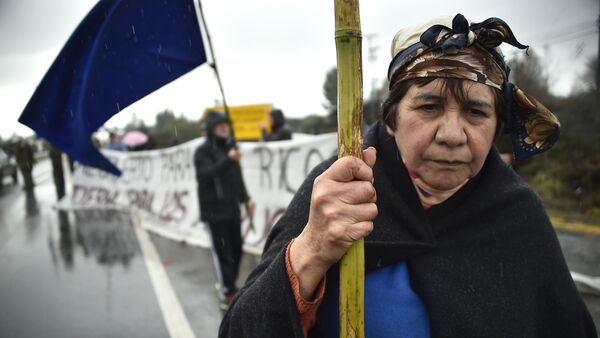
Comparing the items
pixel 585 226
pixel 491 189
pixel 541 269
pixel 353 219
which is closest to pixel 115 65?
pixel 353 219

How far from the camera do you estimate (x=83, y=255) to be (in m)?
7.42

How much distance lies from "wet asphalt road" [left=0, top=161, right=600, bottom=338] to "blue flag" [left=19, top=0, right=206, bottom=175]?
118 inches

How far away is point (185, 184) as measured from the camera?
31.9 ft

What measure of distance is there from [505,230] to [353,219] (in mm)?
779

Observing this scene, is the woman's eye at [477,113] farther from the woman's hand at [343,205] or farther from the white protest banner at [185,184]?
the white protest banner at [185,184]

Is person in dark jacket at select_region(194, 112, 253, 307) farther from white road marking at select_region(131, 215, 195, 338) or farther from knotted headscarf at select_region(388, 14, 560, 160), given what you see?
knotted headscarf at select_region(388, 14, 560, 160)

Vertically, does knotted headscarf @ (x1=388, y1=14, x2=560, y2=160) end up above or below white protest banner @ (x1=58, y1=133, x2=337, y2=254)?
above

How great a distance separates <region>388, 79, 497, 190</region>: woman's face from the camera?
139cm

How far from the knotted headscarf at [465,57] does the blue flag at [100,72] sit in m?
0.89

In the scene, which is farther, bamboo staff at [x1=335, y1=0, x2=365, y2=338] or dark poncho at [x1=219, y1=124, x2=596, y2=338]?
dark poncho at [x1=219, y1=124, x2=596, y2=338]

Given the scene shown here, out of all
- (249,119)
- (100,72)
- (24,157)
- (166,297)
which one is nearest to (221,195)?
(166,297)

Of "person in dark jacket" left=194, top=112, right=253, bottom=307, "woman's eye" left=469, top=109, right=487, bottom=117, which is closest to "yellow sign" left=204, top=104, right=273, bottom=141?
"person in dark jacket" left=194, top=112, right=253, bottom=307

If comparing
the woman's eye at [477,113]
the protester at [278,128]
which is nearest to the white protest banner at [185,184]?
the protester at [278,128]

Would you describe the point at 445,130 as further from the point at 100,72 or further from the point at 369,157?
the point at 100,72
